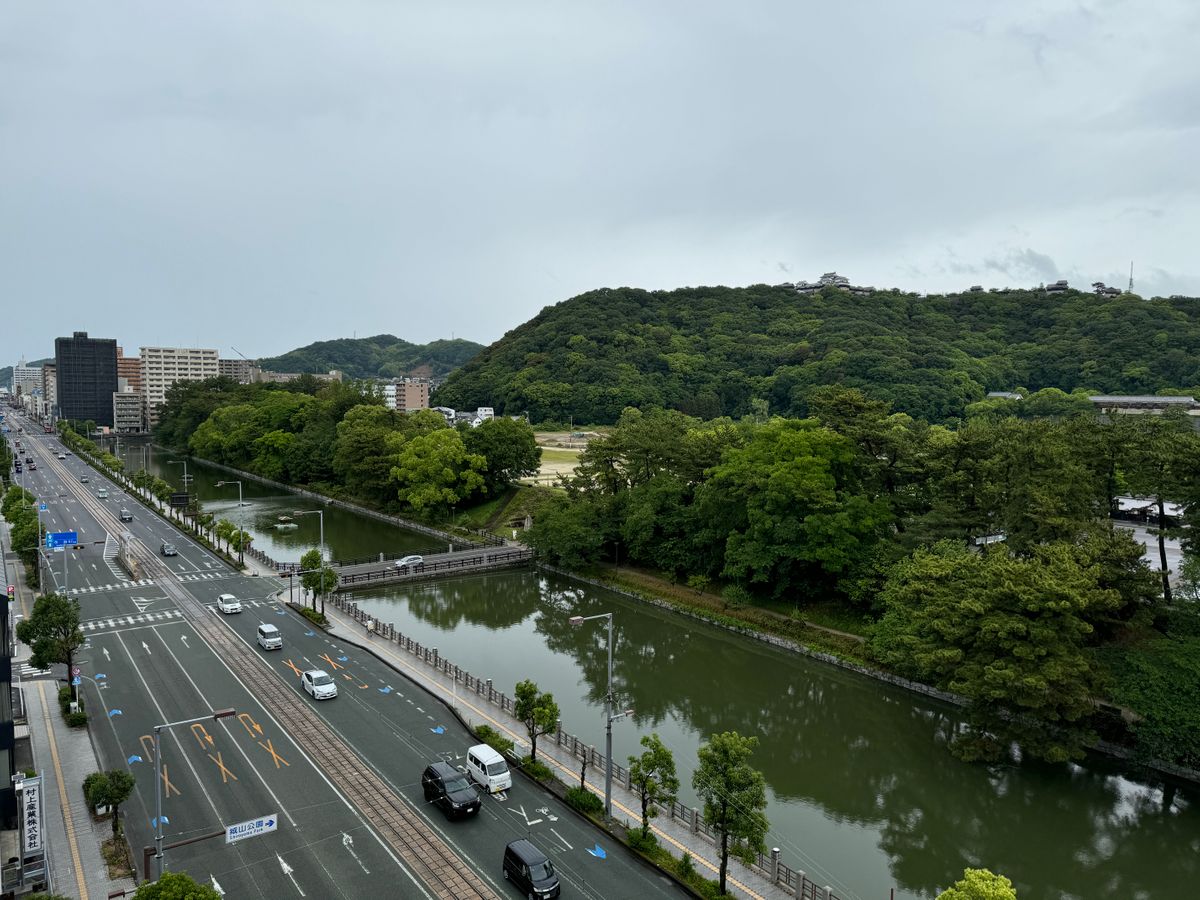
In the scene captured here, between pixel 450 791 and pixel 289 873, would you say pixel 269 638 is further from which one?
pixel 289 873

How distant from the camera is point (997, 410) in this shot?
92.2 m

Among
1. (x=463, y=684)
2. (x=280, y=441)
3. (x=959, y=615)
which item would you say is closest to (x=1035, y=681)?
(x=959, y=615)

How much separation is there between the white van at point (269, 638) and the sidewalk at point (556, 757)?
2.65 m

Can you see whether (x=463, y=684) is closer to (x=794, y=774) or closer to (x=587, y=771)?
(x=587, y=771)

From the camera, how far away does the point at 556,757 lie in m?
22.3

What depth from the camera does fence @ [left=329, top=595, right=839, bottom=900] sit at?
16.6 m

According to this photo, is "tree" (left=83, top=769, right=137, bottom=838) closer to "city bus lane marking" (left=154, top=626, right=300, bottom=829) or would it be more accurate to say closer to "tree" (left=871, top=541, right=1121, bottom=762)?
"city bus lane marking" (left=154, top=626, right=300, bottom=829)

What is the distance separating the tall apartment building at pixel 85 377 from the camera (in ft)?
502

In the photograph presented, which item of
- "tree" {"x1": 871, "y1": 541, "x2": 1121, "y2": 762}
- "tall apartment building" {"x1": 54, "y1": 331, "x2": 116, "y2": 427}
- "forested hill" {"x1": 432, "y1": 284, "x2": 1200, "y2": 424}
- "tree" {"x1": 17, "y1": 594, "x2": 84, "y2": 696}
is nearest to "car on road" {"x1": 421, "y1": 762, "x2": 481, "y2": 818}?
"tree" {"x1": 17, "y1": 594, "x2": 84, "y2": 696}

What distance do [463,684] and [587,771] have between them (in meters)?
7.50

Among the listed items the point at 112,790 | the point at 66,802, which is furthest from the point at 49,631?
the point at 112,790

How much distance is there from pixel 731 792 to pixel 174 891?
1032cm

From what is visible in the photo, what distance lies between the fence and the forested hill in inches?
3389

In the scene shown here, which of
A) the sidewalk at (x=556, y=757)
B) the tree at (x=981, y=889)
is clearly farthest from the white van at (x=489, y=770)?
the tree at (x=981, y=889)
